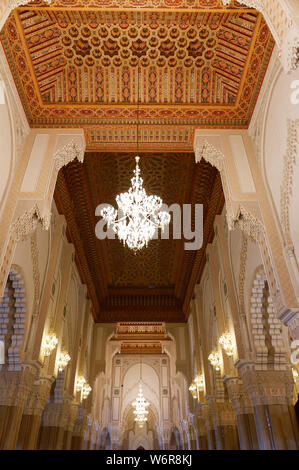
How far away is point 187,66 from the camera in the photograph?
533cm

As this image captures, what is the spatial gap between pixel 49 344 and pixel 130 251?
4.60m

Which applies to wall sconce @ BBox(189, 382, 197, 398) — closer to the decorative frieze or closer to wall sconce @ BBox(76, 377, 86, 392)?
wall sconce @ BBox(76, 377, 86, 392)

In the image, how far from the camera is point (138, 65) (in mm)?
5242

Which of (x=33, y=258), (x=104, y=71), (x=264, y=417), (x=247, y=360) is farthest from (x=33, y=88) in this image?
(x=264, y=417)

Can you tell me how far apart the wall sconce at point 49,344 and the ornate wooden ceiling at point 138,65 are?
417 centimetres

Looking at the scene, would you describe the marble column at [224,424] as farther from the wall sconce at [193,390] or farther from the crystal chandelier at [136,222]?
the crystal chandelier at [136,222]

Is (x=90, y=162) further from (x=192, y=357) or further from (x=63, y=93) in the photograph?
(x=192, y=357)

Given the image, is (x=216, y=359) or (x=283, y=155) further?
(x=216, y=359)

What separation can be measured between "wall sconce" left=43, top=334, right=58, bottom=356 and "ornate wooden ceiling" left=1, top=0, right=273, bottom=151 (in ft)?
13.7

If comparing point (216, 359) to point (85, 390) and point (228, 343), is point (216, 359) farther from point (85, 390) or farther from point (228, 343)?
point (85, 390)

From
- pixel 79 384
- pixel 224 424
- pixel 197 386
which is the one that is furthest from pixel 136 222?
pixel 197 386

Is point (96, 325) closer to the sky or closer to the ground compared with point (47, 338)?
closer to the sky
